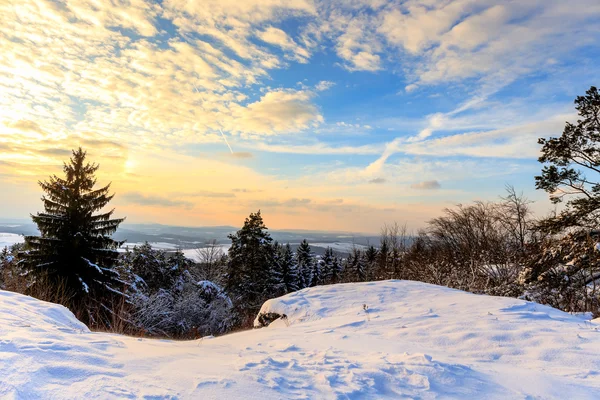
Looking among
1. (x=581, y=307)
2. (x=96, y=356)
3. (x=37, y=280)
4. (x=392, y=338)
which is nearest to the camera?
(x=96, y=356)

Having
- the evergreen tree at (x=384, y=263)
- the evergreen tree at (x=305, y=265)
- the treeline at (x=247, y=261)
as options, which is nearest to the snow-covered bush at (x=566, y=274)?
the treeline at (x=247, y=261)

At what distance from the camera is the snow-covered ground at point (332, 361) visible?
260cm

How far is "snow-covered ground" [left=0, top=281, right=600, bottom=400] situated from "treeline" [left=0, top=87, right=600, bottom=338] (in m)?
6.91

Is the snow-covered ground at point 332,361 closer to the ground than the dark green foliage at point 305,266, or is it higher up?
higher up

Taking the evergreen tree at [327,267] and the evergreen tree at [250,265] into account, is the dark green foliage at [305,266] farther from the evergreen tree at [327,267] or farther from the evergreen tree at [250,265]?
the evergreen tree at [250,265]

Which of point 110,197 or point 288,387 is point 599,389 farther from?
point 110,197

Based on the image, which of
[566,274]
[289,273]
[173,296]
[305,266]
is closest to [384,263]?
[289,273]

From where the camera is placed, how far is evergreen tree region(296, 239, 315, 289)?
42.4 meters

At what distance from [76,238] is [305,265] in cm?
3160

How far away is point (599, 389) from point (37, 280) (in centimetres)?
1992

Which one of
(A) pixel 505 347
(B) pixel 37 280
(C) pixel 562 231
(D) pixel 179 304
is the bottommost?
(D) pixel 179 304

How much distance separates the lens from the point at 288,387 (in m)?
2.87

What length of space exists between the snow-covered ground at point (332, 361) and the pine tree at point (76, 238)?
40.7ft

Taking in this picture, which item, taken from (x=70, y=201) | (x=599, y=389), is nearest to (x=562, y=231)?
(x=599, y=389)
